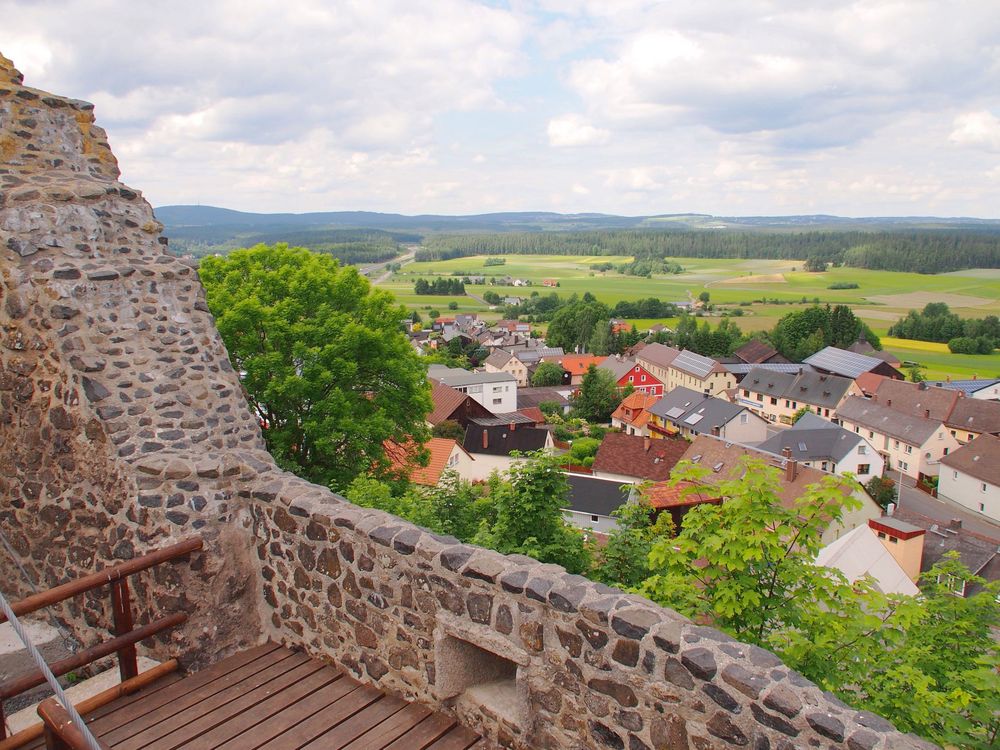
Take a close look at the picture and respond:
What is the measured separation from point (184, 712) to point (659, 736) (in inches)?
119

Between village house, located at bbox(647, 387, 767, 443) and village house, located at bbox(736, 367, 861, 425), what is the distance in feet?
21.5

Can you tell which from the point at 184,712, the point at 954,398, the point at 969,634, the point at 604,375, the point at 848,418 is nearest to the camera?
the point at 184,712

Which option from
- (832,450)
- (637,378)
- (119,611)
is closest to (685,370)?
(637,378)

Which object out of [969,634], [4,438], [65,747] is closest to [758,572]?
[969,634]

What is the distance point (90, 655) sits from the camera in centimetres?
437

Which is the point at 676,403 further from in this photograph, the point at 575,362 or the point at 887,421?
the point at 575,362

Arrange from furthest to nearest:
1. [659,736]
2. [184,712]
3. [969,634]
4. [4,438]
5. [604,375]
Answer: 1. [604,375]
2. [969,634]
3. [4,438]
4. [184,712]
5. [659,736]

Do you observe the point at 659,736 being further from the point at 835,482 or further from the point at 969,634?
the point at 969,634

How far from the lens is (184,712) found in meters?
4.57

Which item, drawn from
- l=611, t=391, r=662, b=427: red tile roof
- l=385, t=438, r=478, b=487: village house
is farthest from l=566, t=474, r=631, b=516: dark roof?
l=611, t=391, r=662, b=427: red tile roof

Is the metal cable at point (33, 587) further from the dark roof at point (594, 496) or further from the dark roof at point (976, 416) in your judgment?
the dark roof at point (976, 416)

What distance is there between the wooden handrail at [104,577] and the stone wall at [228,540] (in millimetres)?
155

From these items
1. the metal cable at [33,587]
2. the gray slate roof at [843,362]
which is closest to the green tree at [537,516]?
the metal cable at [33,587]

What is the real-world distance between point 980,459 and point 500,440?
2916 cm
